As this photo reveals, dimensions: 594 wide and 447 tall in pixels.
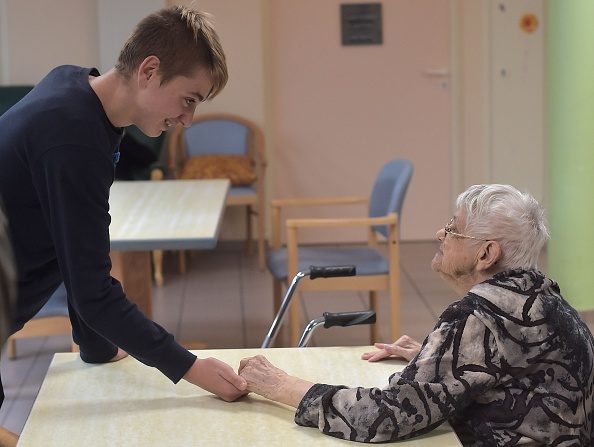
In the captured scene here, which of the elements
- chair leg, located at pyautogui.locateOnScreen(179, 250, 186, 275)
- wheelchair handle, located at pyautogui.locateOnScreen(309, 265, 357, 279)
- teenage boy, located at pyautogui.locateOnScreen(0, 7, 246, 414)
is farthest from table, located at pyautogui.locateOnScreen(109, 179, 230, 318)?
chair leg, located at pyautogui.locateOnScreen(179, 250, 186, 275)

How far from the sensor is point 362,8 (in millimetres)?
7281

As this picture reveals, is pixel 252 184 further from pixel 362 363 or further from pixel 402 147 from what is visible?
pixel 362 363

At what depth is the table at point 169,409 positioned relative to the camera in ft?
5.95

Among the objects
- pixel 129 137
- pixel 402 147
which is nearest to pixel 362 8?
pixel 402 147

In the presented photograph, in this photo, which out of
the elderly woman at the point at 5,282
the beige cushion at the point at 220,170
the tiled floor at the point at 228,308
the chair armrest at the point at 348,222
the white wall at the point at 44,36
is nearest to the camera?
the elderly woman at the point at 5,282

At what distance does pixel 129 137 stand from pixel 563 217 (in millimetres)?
2838

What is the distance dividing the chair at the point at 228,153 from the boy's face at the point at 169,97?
4.79m

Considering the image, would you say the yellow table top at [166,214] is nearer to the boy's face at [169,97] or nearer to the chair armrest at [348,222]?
the chair armrest at [348,222]

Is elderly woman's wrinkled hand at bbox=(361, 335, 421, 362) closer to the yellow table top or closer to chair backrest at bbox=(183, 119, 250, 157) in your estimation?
the yellow table top

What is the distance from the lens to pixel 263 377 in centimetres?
202

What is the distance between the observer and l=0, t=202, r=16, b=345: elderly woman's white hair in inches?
28.2

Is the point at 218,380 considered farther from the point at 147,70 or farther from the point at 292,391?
the point at 147,70

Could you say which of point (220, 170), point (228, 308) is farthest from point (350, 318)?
point (220, 170)

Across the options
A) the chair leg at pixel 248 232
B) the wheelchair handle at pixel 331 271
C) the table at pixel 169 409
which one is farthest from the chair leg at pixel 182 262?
the table at pixel 169 409
